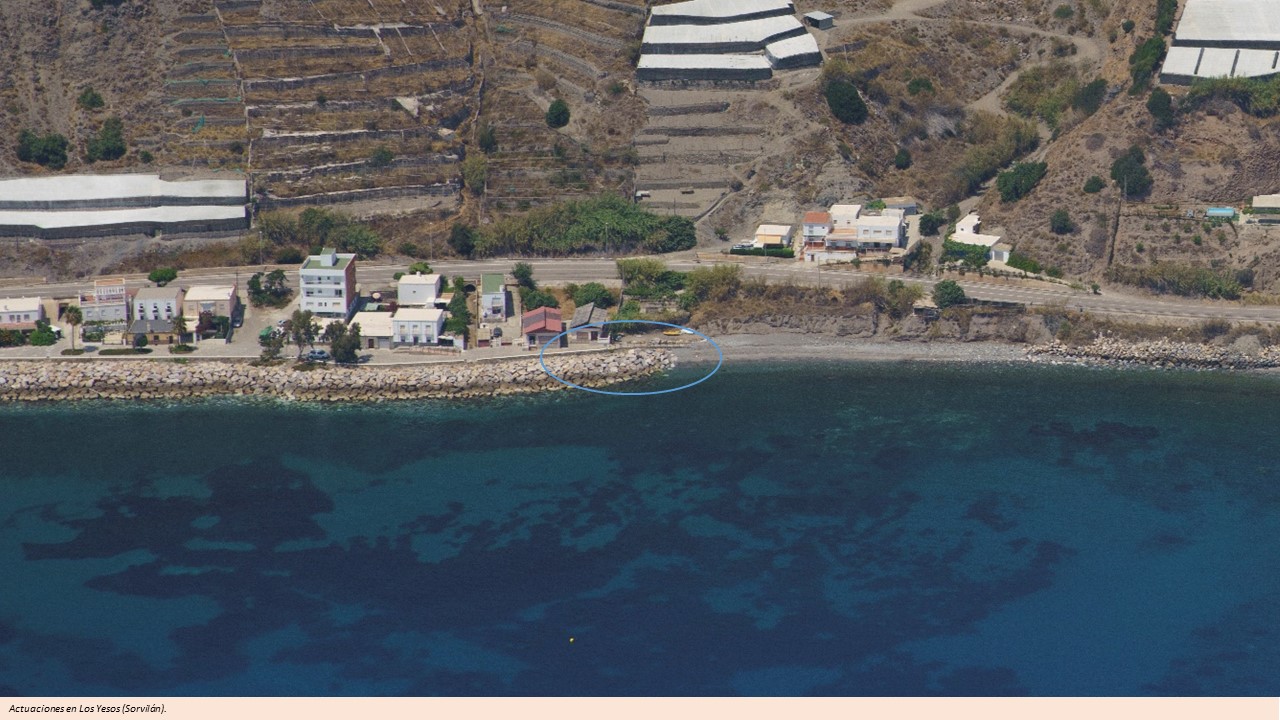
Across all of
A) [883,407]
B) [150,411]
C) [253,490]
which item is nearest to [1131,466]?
[883,407]

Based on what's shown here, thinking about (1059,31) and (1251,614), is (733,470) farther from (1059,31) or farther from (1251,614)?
(1059,31)

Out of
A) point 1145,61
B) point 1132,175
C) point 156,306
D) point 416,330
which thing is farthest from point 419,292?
point 1145,61

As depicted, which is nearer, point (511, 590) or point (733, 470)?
point (511, 590)

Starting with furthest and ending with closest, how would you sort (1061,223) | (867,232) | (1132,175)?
1. (1132,175)
2. (867,232)
3. (1061,223)

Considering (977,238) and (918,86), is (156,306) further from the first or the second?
(918,86)

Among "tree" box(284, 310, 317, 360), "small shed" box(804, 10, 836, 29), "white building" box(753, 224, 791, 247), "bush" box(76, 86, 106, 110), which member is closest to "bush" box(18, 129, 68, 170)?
"bush" box(76, 86, 106, 110)

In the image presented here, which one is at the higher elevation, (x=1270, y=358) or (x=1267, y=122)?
(x=1267, y=122)

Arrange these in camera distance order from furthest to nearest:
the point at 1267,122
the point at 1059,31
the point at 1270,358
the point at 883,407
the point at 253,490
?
the point at 1059,31, the point at 1267,122, the point at 1270,358, the point at 883,407, the point at 253,490
